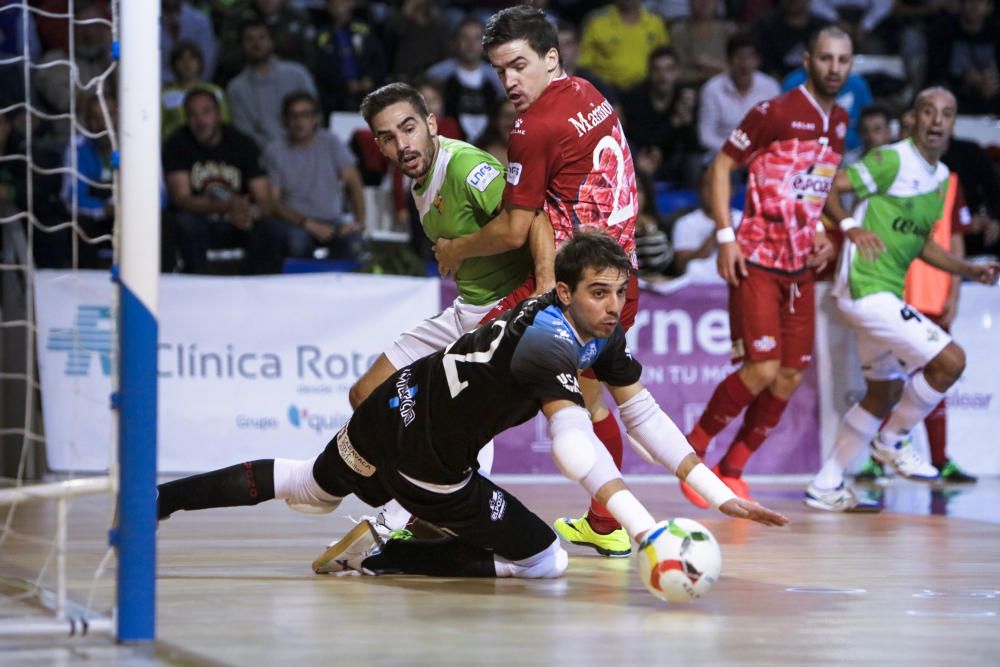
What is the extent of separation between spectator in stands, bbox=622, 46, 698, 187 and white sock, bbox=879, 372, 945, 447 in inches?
161

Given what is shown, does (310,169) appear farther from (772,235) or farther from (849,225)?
(849,225)

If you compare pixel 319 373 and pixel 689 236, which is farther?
pixel 689 236

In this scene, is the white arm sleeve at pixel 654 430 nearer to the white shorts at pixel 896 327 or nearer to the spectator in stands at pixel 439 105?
the white shorts at pixel 896 327

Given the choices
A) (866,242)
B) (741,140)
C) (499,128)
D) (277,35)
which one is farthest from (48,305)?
(866,242)

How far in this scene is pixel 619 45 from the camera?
13023 mm

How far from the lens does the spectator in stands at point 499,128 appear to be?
1047cm

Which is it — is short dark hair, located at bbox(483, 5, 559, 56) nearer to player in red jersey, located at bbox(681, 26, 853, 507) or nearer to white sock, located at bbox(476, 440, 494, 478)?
white sock, located at bbox(476, 440, 494, 478)

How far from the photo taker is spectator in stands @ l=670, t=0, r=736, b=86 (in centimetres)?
1324

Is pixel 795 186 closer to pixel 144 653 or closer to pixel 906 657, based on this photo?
pixel 906 657

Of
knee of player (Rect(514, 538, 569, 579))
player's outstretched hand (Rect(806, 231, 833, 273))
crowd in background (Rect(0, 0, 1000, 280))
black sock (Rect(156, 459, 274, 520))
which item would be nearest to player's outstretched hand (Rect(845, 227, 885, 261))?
player's outstretched hand (Rect(806, 231, 833, 273))

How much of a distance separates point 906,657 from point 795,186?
4.62m

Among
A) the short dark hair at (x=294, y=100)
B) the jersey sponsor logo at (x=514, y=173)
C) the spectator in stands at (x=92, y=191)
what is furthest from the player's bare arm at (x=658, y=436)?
the short dark hair at (x=294, y=100)

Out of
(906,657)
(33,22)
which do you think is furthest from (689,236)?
(906,657)

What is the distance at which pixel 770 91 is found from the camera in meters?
12.3
